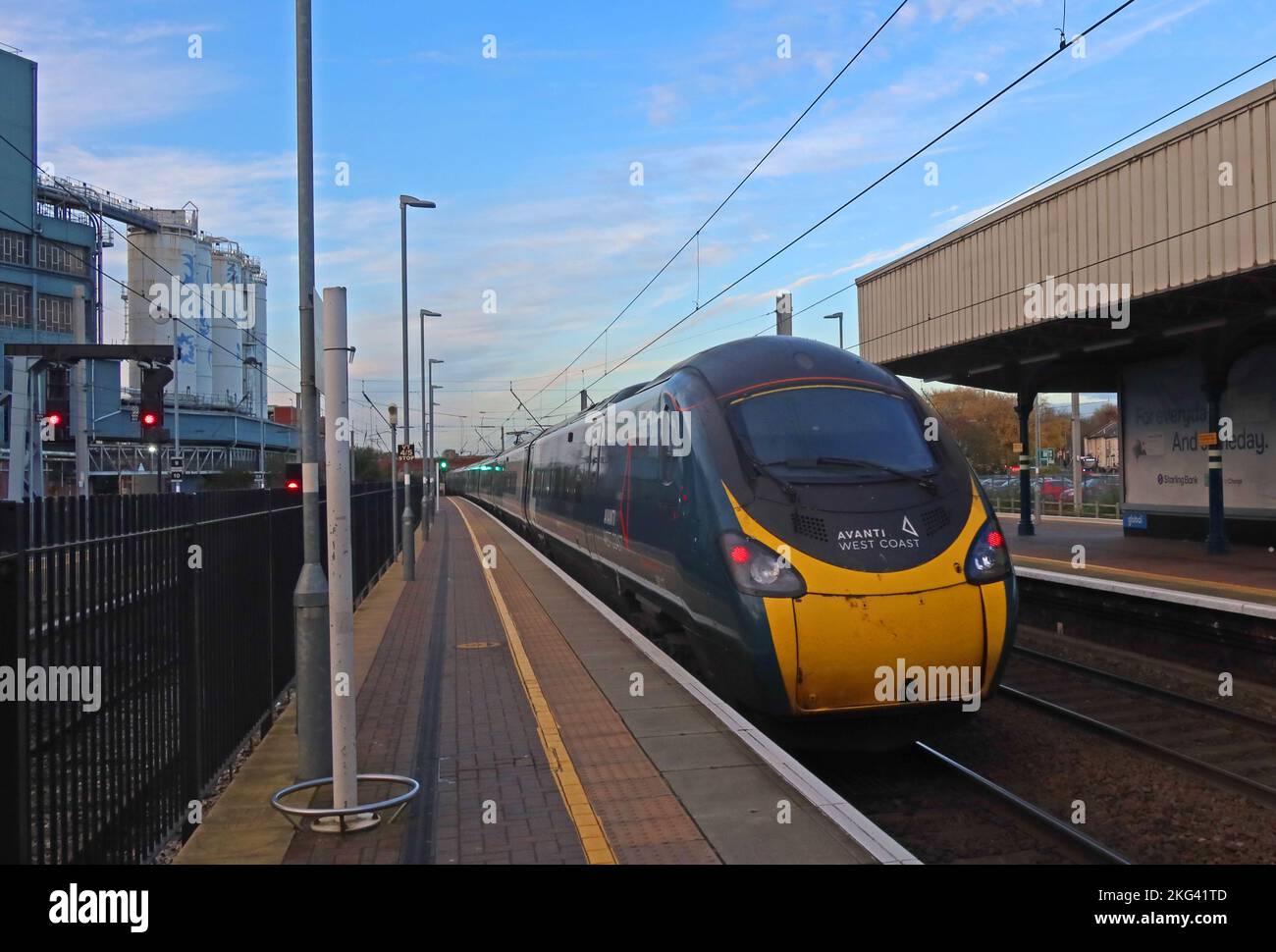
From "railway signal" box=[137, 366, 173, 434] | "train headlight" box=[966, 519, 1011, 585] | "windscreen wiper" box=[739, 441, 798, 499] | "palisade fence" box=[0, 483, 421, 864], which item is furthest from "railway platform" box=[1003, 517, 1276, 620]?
"railway signal" box=[137, 366, 173, 434]

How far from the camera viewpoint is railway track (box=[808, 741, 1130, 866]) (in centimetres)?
611

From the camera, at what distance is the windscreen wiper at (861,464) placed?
7.66 metres

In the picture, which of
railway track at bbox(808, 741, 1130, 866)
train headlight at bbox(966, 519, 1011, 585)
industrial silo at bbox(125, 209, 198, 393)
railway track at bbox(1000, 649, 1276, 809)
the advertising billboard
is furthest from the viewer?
industrial silo at bbox(125, 209, 198, 393)

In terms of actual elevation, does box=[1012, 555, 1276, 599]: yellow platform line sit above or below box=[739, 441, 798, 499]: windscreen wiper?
below

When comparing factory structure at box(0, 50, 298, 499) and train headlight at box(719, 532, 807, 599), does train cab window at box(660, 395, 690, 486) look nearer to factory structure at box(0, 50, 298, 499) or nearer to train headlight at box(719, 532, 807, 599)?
train headlight at box(719, 532, 807, 599)

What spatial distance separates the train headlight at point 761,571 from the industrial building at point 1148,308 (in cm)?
998

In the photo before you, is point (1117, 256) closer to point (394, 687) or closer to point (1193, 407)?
point (1193, 407)

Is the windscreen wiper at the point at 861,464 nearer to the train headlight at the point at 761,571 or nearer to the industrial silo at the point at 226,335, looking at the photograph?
the train headlight at the point at 761,571

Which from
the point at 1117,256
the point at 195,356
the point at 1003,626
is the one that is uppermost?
the point at 195,356

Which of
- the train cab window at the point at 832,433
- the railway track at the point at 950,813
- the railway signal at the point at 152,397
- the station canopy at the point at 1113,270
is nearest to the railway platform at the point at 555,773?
the railway track at the point at 950,813

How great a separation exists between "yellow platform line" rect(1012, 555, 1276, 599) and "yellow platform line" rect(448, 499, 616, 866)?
8.80m

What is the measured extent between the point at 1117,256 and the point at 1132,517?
25.5 ft
